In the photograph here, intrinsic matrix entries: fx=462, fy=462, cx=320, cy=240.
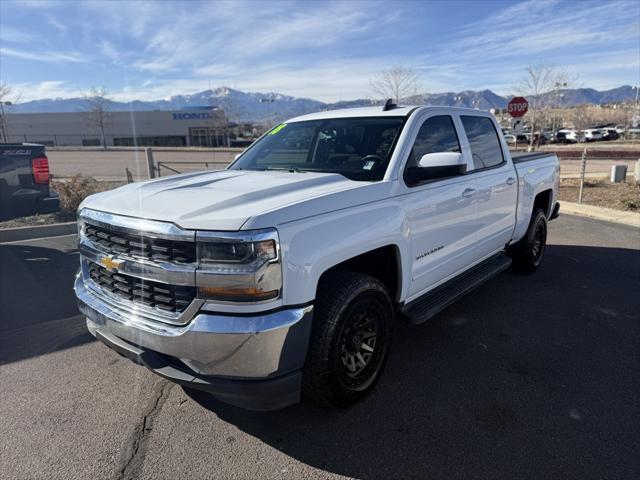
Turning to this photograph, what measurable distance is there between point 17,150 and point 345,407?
19.7 ft

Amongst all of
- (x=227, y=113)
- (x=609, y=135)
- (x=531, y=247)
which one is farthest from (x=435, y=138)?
(x=227, y=113)

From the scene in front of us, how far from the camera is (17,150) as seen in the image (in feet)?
21.0

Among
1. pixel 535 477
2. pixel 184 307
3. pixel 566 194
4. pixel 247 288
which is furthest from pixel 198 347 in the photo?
pixel 566 194

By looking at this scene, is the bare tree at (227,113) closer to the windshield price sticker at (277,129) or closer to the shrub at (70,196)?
the shrub at (70,196)

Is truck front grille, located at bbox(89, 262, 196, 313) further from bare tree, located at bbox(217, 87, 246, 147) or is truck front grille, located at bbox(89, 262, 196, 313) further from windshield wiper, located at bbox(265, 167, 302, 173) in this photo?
bare tree, located at bbox(217, 87, 246, 147)

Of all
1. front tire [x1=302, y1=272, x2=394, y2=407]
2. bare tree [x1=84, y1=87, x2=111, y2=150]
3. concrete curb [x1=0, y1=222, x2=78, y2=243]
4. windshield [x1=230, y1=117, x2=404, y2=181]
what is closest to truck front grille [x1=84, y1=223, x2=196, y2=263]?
front tire [x1=302, y1=272, x2=394, y2=407]

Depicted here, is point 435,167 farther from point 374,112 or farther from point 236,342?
point 236,342

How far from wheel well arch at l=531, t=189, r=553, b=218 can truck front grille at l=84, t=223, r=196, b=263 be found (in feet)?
16.4

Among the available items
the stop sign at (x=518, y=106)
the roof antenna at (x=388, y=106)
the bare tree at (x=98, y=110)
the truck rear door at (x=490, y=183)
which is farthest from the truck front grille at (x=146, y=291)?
the bare tree at (x=98, y=110)

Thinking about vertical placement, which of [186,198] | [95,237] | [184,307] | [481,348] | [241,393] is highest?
[186,198]

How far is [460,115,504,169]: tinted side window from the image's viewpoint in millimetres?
4512

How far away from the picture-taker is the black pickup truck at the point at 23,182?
636cm

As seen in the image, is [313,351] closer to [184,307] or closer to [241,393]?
[241,393]

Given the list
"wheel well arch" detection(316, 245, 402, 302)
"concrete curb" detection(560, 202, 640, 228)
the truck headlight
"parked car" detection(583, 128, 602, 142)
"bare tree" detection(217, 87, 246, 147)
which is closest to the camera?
the truck headlight
